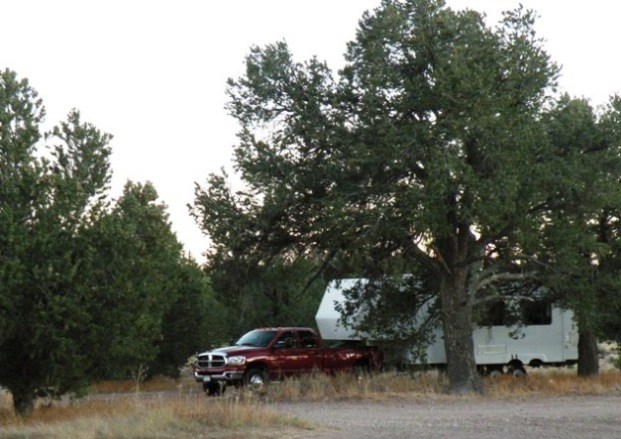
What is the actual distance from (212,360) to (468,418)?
12426 millimetres

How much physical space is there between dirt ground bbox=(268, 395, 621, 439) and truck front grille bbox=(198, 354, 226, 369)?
5491 mm

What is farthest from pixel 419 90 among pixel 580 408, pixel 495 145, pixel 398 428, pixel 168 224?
pixel 168 224

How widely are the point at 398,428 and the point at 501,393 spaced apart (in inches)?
444

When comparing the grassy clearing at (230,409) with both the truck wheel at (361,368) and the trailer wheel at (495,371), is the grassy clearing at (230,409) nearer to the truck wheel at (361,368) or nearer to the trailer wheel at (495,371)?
the truck wheel at (361,368)

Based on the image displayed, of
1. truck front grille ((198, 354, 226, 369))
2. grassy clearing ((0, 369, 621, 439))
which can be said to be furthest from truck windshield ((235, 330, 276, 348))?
grassy clearing ((0, 369, 621, 439))

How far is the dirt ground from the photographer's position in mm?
16359

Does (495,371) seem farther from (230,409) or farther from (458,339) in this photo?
(230,409)

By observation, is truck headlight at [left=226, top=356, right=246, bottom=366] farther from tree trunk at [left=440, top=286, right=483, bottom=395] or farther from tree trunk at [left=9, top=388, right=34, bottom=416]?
tree trunk at [left=9, top=388, right=34, bottom=416]

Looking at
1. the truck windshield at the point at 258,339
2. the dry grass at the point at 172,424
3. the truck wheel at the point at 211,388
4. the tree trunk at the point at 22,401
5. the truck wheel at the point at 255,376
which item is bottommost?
the dry grass at the point at 172,424

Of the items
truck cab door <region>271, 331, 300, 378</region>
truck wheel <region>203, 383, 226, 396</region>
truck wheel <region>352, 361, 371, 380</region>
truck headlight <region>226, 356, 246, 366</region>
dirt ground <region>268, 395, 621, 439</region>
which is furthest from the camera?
truck wheel <region>352, 361, 371, 380</region>

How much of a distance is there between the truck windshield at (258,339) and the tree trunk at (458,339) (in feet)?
19.6

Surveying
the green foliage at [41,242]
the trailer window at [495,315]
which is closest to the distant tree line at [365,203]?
the green foliage at [41,242]

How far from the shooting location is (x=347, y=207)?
26.0m

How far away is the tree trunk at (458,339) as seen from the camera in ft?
92.2
